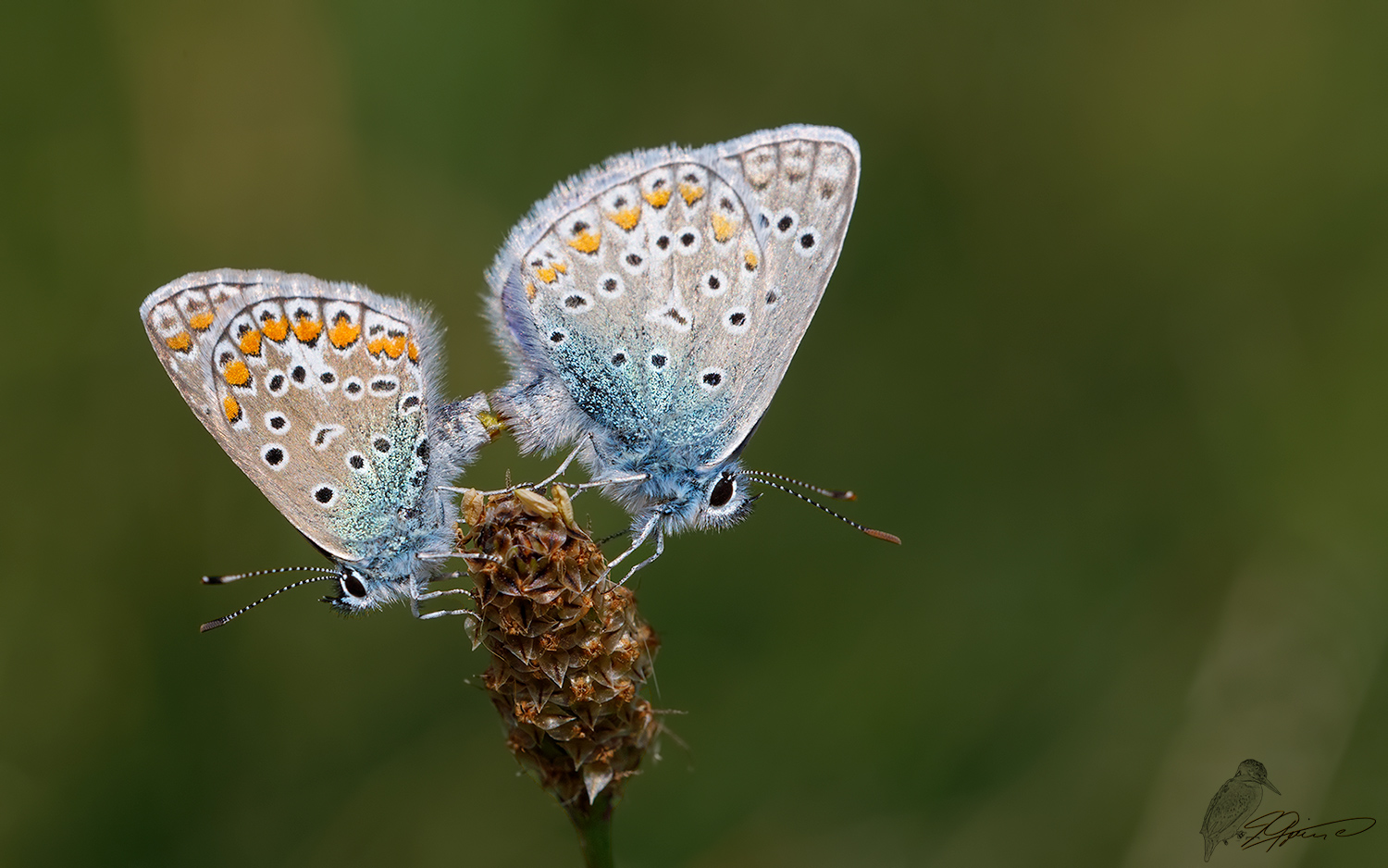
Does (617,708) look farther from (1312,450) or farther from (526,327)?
(1312,450)

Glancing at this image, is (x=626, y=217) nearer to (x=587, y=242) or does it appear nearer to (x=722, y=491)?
(x=587, y=242)

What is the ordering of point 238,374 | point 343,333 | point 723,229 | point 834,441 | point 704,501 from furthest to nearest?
point 834,441 < point 723,229 < point 704,501 < point 343,333 < point 238,374

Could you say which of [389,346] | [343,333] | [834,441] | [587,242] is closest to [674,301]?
[587,242]

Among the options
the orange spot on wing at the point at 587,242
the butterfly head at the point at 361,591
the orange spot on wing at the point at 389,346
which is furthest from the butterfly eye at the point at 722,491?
the orange spot on wing at the point at 389,346

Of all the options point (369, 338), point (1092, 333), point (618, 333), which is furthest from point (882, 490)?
point (369, 338)

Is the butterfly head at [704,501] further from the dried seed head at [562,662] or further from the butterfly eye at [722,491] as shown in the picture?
the dried seed head at [562,662]

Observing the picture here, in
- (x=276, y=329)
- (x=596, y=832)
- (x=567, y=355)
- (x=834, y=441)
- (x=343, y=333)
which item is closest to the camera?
(x=596, y=832)
